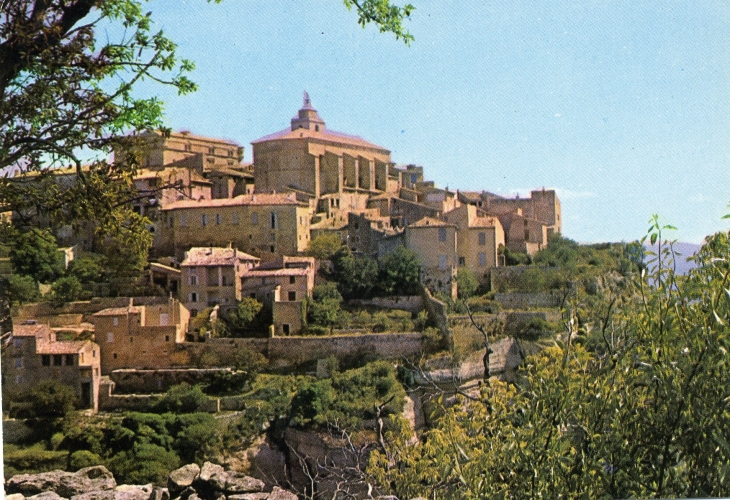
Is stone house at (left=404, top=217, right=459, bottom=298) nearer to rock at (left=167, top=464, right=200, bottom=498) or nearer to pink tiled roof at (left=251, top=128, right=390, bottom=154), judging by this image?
pink tiled roof at (left=251, top=128, right=390, bottom=154)

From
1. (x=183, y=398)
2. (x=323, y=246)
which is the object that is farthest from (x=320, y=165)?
(x=183, y=398)

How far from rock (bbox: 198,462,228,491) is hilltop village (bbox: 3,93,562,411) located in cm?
60

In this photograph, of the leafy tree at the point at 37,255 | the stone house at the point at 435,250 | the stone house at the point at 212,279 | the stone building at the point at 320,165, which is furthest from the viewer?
the stone house at the point at 435,250

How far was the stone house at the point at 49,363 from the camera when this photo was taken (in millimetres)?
4117

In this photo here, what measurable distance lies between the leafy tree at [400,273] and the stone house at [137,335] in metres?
1.33

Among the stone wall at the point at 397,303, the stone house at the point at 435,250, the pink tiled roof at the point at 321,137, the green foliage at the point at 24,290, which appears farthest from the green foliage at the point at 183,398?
the stone house at the point at 435,250

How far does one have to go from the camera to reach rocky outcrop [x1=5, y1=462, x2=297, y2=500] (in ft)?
12.9

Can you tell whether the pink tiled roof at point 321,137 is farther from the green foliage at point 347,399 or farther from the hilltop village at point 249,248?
the green foliage at point 347,399

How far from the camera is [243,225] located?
507 cm

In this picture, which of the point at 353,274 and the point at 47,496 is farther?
the point at 353,274

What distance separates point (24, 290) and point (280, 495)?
1.68 metres

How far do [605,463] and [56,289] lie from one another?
2.90 m

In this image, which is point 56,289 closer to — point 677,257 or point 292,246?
point 292,246

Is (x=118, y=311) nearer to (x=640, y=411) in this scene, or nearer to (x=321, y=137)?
(x=321, y=137)
